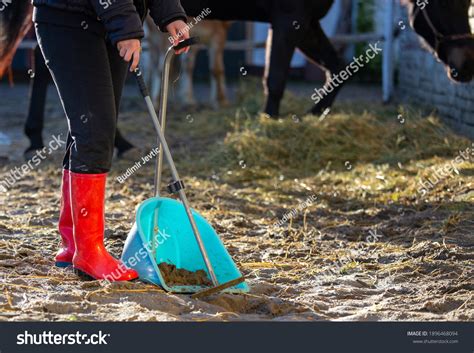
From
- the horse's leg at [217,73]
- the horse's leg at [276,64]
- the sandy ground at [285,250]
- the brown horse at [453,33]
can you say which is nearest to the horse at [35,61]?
the sandy ground at [285,250]

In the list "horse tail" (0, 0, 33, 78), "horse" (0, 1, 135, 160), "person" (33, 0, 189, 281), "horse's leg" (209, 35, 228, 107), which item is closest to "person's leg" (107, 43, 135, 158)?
"person" (33, 0, 189, 281)

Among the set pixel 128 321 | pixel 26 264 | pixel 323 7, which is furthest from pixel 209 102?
pixel 128 321

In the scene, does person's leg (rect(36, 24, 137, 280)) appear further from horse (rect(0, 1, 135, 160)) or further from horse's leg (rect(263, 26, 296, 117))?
horse's leg (rect(263, 26, 296, 117))

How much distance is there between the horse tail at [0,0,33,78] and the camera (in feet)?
18.3

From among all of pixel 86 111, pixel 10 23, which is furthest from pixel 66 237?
pixel 10 23

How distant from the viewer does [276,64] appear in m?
7.08

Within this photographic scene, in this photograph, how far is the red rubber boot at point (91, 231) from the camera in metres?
3.45

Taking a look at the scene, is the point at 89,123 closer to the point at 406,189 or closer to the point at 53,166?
the point at 406,189

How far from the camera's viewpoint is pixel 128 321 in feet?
9.53

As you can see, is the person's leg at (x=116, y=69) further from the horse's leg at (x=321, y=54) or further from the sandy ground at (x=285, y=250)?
the horse's leg at (x=321, y=54)

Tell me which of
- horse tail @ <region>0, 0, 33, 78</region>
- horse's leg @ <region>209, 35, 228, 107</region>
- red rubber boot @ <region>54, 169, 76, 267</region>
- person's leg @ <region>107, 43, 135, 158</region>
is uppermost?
horse tail @ <region>0, 0, 33, 78</region>

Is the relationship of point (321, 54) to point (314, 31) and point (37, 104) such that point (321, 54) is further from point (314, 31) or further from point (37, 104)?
point (37, 104)

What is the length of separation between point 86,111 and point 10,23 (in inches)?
97.6

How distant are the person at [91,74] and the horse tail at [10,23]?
7.37 feet
